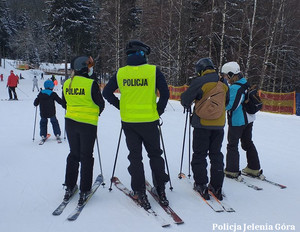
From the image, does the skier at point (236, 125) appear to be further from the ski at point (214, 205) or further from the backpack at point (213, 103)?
the ski at point (214, 205)

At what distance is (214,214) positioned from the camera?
9.91ft

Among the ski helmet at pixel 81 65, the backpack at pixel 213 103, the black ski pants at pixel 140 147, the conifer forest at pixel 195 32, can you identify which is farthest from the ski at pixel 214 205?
the conifer forest at pixel 195 32

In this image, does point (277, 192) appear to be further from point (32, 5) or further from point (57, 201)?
point (32, 5)

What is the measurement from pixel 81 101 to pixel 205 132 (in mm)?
1569

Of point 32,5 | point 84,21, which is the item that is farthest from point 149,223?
point 32,5

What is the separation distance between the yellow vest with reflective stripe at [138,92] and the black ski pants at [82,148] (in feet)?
1.63

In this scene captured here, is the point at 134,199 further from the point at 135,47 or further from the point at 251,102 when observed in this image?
the point at 251,102

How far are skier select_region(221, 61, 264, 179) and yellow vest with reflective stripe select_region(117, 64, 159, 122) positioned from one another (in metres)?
1.28

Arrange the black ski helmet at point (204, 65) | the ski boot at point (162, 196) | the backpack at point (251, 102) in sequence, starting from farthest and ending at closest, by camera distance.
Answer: the backpack at point (251, 102) < the black ski helmet at point (204, 65) < the ski boot at point (162, 196)

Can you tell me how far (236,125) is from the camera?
3.90 metres

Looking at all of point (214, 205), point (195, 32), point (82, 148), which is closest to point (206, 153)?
point (214, 205)

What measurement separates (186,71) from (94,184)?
1938cm

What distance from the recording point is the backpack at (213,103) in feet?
10.4

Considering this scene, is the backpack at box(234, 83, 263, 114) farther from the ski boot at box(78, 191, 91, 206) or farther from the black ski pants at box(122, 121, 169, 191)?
the ski boot at box(78, 191, 91, 206)
